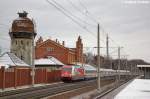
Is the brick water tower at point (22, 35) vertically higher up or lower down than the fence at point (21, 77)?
higher up

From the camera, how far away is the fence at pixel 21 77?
41.1m

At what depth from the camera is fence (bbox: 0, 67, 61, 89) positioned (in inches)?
1618

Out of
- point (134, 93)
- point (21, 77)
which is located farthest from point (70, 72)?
point (134, 93)

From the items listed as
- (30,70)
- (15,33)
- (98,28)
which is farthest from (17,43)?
(98,28)

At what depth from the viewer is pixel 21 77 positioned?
48.5 m

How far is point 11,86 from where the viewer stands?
1735 inches

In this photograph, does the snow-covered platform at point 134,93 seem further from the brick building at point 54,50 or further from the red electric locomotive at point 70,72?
the brick building at point 54,50

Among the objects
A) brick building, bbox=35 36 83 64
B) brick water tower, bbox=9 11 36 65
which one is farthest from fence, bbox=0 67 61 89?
brick building, bbox=35 36 83 64

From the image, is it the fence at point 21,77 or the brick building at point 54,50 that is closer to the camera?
the fence at point 21,77

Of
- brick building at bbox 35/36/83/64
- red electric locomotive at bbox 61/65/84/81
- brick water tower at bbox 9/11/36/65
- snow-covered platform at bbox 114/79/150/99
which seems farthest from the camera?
brick building at bbox 35/36/83/64

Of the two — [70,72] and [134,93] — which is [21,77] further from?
[134,93]

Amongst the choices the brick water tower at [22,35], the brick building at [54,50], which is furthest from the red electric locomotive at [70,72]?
the brick building at [54,50]

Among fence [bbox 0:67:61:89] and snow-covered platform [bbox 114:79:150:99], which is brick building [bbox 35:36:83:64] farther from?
snow-covered platform [bbox 114:79:150:99]

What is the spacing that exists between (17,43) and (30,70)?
23.7 meters
